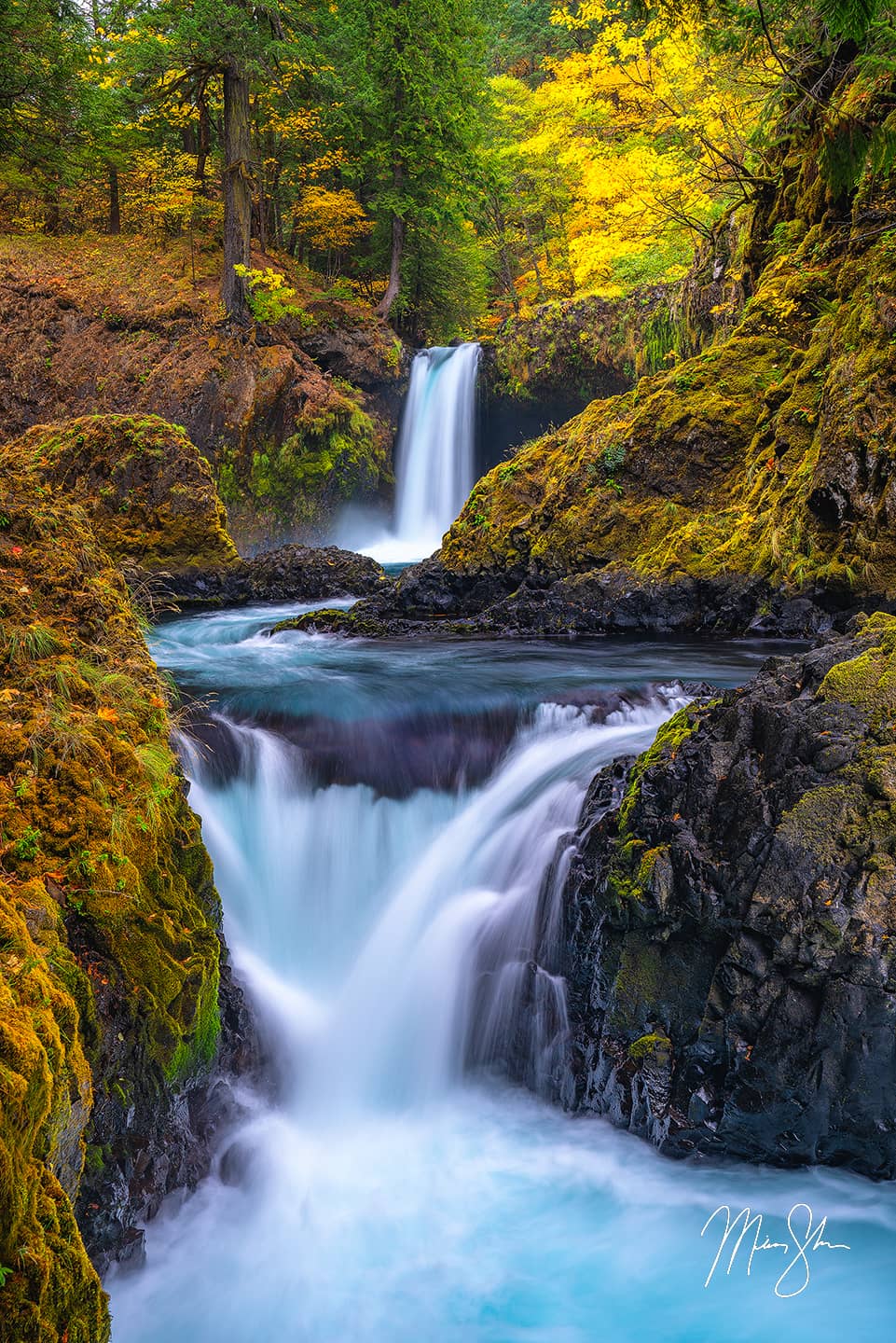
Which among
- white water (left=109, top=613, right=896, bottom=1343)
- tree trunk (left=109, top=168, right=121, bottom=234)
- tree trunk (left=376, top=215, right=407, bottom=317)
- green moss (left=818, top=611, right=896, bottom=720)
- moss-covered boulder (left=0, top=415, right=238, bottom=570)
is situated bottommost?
white water (left=109, top=613, right=896, bottom=1343)

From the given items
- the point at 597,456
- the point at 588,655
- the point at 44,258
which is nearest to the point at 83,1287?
the point at 588,655

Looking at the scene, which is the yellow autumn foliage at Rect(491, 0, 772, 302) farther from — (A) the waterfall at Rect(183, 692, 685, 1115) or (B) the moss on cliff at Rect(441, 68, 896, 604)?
(A) the waterfall at Rect(183, 692, 685, 1115)

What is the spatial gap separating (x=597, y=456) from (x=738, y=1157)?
764cm

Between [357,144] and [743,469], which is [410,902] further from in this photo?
[357,144]

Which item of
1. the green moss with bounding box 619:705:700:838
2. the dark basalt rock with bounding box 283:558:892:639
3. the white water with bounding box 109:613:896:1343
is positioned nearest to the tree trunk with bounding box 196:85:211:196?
the dark basalt rock with bounding box 283:558:892:639

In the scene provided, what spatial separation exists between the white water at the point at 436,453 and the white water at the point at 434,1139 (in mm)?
12315

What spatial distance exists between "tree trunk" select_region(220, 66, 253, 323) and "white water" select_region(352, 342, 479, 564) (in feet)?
13.4

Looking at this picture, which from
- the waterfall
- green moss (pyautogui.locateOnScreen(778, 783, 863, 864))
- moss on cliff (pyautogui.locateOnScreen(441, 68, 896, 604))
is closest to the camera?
green moss (pyautogui.locateOnScreen(778, 783, 863, 864))

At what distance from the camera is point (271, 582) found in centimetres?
1287

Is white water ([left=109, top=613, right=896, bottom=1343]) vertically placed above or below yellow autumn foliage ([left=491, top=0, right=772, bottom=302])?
below

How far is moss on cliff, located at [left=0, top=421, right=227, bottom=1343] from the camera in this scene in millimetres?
2150

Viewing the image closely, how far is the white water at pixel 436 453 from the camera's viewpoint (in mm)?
18625

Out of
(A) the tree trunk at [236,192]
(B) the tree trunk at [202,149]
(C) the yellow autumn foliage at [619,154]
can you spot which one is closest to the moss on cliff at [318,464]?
(A) the tree trunk at [236,192]
